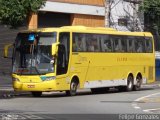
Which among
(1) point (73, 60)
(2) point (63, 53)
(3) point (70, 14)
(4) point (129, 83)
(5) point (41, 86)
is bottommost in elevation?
(4) point (129, 83)

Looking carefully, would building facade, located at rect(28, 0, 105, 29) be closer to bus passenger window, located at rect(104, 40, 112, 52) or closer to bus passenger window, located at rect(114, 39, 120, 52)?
bus passenger window, located at rect(114, 39, 120, 52)

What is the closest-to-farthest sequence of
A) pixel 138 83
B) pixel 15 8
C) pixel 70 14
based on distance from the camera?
pixel 15 8 < pixel 138 83 < pixel 70 14

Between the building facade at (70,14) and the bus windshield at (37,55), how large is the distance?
47.4 feet

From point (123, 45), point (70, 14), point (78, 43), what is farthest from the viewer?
point (70, 14)

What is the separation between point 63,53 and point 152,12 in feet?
71.7

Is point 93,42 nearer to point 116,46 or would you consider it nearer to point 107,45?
point 107,45

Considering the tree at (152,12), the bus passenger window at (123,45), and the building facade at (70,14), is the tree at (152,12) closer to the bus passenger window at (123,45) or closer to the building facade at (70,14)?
the building facade at (70,14)

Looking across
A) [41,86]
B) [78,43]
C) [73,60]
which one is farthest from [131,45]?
[41,86]

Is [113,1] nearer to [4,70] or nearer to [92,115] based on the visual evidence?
[4,70]

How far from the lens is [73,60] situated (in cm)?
2820

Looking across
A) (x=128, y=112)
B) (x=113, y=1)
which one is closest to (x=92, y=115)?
(x=128, y=112)

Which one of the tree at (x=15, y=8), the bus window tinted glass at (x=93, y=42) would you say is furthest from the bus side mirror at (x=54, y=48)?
the bus window tinted glass at (x=93, y=42)

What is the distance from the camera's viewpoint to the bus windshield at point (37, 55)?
27.1 meters

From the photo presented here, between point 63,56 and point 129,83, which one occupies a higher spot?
point 63,56
